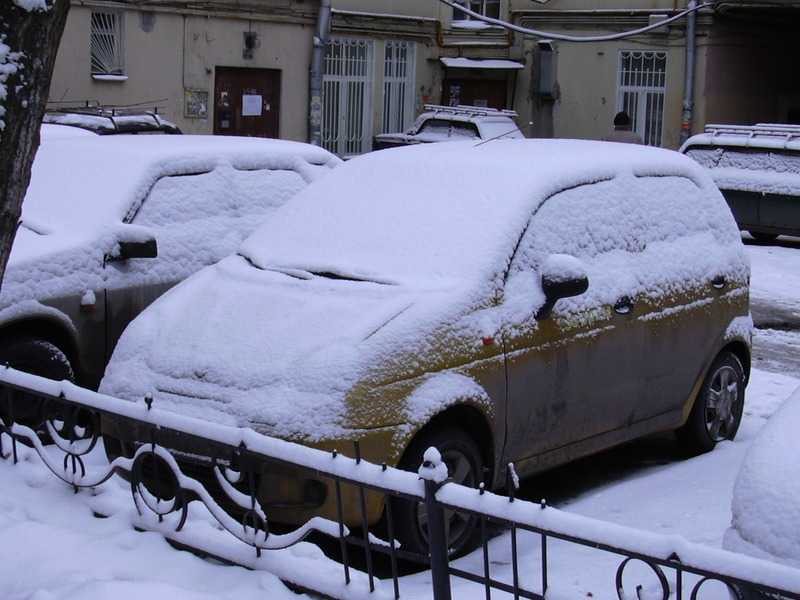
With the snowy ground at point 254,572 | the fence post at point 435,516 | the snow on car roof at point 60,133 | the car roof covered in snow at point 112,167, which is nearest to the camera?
the fence post at point 435,516

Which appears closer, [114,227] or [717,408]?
[114,227]

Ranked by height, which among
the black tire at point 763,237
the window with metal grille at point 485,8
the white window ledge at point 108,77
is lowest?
the black tire at point 763,237

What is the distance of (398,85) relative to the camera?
25.6m

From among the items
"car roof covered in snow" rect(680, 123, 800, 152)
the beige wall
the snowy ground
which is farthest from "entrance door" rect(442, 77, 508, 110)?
the snowy ground

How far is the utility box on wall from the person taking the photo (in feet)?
85.1

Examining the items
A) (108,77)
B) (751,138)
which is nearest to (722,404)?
(751,138)

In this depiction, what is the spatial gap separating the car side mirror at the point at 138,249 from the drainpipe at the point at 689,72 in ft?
60.0

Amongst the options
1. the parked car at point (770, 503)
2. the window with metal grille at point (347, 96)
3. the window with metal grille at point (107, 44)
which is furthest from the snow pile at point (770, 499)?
the window with metal grille at point (347, 96)

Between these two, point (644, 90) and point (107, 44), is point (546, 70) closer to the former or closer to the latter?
point (644, 90)

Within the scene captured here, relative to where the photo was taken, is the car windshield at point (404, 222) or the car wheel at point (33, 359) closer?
the car windshield at point (404, 222)

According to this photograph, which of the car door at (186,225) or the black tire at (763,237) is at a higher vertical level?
the car door at (186,225)

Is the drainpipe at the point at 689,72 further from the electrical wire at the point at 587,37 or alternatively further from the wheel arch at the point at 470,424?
the wheel arch at the point at 470,424

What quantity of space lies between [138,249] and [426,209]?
64.2 inches

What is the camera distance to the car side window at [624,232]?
5906 millimetres
